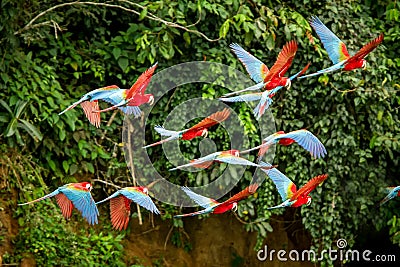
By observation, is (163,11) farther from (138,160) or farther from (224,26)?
(138,160)

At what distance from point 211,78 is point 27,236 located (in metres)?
1.83

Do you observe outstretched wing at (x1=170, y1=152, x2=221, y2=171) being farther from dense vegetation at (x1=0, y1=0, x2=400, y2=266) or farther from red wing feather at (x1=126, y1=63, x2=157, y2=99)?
dense vegetation at (x1=0, y1=0, x2=400, y2=266)

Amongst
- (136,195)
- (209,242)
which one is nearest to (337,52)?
(136,195)

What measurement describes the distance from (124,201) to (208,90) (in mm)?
2497

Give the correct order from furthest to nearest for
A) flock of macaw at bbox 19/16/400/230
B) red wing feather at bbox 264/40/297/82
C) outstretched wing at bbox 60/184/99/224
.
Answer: outstretched wing at bbox 60/184/99/224, flock of macaw at bbox 19/16/400/230, red wing feather at bbox 264/40/297/82

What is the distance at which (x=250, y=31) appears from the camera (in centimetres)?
547

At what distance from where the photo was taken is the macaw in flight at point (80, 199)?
2.92m

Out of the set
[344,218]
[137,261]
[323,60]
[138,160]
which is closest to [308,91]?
[323,60]

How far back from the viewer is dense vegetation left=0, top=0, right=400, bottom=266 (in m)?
5.28

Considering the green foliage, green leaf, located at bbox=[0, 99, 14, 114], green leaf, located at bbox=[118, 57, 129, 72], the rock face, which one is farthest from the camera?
the rock face

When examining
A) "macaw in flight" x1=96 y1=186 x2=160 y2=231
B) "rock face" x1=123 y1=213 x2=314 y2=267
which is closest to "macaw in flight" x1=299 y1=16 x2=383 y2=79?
"macaw in flight" x1=96 y1=186 x2=160 y2=231

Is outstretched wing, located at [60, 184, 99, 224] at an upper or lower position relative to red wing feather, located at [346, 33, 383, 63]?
lower

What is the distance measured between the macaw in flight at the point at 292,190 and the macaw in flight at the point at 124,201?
0.57m

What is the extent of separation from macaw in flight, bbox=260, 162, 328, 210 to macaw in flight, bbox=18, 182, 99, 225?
0.79 metres
